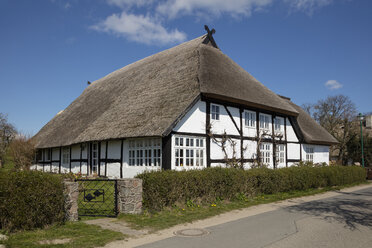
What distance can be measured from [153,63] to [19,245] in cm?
1668

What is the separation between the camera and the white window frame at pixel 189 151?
13203mm

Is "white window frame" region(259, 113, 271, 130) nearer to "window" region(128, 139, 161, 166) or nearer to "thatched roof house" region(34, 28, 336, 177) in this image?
"thatched roof house" region(34, 28, 336, 177)

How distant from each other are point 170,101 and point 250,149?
18.4ft

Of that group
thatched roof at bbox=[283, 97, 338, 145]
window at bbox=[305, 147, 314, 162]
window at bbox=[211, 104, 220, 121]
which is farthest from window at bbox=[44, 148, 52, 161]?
window at bbox=[305, 147, 314, 162]

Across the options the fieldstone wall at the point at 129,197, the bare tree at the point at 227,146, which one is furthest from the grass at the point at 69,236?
the bare tree at the point at 227,146

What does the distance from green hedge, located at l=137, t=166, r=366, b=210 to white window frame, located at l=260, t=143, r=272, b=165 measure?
2.87 m

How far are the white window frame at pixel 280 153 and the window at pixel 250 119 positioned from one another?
289cm

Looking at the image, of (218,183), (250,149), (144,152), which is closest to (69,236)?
(218,183)

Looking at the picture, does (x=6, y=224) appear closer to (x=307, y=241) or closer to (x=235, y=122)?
(x=307, y=241)

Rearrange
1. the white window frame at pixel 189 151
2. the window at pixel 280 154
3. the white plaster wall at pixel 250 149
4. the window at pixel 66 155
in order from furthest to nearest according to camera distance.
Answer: the window at pixel 66 155
the window at pixel 280 154
the white plaster wall at pixel 250 149
the white window frame at pixel 189 151

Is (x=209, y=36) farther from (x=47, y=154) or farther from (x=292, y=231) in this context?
(x=47, y=154)

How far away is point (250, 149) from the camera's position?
54.7 ft

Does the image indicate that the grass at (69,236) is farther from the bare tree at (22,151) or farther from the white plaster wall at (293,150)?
the bare tree at (22,151)

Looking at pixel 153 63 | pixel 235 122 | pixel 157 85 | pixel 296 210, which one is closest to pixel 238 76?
pixel 235 122
